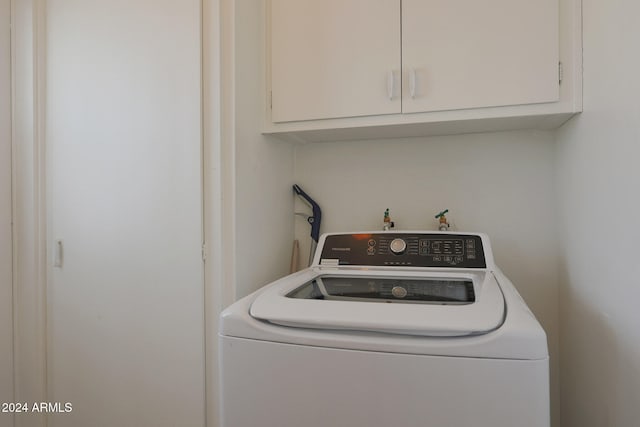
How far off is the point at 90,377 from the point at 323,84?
1331 mm

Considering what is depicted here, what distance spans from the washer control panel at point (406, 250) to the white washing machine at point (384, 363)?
294mm

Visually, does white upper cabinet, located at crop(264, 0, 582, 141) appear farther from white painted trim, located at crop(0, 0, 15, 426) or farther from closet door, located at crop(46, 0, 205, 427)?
white painted trim, located at crop(0, 0, 15, 426)

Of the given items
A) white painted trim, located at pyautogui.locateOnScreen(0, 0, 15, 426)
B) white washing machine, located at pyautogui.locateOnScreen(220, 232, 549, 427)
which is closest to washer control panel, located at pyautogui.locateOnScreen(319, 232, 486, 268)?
white washing machine, located at pyautogui.locateOnScreen(220, 232, 549, 427)

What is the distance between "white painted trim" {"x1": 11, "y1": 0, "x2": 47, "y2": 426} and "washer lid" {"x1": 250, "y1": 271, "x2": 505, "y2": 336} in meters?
1.01

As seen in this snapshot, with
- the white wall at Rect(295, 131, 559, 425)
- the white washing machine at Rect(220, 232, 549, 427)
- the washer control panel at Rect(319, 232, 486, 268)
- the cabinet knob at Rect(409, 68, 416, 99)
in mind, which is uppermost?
the cabinet knob at Rect(409, 68, 416, 99)

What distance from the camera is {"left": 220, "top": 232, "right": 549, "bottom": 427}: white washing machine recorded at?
0.64 metres

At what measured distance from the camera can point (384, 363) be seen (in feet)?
2.28

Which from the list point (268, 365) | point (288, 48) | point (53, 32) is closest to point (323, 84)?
point (288, 48)

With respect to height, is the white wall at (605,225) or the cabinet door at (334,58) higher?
the cabinet door at (334,58)

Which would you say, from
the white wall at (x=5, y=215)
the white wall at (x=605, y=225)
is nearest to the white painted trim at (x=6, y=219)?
the white wall at (x=5, y=215)

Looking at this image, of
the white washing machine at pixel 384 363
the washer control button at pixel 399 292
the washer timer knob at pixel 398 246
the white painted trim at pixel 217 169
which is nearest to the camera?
the white washing machine at pixel 384 363

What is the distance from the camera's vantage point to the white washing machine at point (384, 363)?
0.64m

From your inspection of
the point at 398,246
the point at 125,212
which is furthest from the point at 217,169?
the point at 398,246

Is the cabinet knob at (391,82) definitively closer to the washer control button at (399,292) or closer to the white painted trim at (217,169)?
the white painted trim at (217,169)
